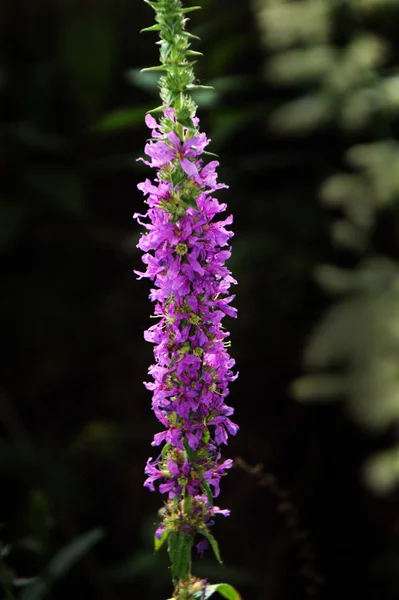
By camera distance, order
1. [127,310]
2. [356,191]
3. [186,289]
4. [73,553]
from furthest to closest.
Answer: [127,310] → [356,191] → [73,553] → [186,289]

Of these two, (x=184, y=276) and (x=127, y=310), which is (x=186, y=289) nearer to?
(x=184, y=276)

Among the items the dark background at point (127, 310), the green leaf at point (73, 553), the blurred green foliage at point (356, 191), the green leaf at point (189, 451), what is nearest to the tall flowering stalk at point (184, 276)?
the green leaf at point (189, 451)

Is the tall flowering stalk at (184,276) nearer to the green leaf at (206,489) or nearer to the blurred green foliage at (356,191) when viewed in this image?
the green leaf at (206,489)

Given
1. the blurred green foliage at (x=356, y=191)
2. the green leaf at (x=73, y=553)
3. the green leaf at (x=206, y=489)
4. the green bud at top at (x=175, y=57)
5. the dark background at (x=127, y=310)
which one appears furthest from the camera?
the dark background at (x=127, y=310)

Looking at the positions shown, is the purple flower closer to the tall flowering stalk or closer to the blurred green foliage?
the tall flowering stalk

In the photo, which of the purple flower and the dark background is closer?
the purple flower

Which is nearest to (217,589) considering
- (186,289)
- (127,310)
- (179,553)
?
(179,553)

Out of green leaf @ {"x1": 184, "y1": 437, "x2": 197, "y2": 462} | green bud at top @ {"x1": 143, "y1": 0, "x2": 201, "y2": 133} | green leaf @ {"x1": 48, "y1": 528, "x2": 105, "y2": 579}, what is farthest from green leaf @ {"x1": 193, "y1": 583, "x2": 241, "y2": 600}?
green bud at top @ {"x1": 143, "y1": 0, "x2": 201, "y2": 133}

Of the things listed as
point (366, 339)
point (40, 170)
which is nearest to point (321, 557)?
point (366, 339)
